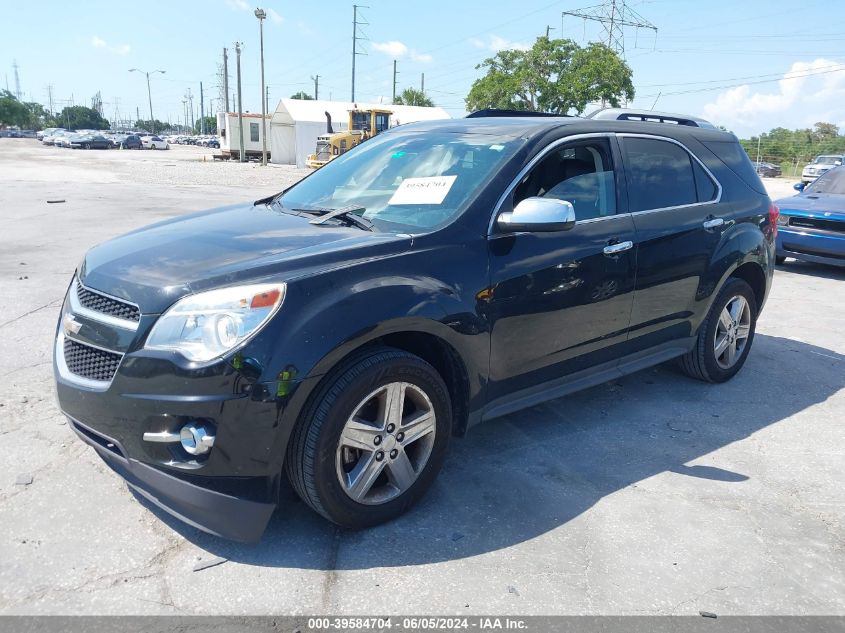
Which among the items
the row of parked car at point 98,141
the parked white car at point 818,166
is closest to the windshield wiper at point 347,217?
the parked white car at point 818,166

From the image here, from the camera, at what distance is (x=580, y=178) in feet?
13.0

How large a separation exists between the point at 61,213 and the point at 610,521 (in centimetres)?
1338

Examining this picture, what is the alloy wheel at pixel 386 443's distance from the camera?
2.91 m

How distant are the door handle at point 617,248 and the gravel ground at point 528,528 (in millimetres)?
1147

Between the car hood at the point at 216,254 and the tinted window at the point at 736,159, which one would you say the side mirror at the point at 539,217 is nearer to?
the car hood at the point at 216,254

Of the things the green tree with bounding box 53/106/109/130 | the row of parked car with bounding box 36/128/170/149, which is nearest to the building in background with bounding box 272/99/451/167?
the row of parked car with bounding box 36/128/170/149

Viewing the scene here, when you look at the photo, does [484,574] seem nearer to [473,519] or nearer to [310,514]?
[473,519]

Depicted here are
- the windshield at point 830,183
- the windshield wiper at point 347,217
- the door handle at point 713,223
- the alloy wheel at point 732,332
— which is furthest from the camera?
the windshield at point 830,183

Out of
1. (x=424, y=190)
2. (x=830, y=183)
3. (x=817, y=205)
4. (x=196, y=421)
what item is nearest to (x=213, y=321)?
(x=196, y=421)

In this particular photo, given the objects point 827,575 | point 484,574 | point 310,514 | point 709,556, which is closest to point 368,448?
point 310,514

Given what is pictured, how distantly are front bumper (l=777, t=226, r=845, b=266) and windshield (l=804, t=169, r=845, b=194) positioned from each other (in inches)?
55.7

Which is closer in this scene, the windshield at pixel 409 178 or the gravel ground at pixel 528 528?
the gravel ground at pixel 528 528

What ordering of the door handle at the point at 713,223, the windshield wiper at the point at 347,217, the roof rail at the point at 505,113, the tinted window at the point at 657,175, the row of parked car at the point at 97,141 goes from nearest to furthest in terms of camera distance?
the windshield wiper at the point at 347,217 < the tinted window at the point at 657,175 < the roof rail at the point at 505,113 < the door handle at the point at 713,223 < the row of parked car at the point at 97,141

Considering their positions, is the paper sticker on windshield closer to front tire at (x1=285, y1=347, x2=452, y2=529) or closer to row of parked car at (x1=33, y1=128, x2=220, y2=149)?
front tire at (x1=285, y1=347, x2=452, y2=529)
